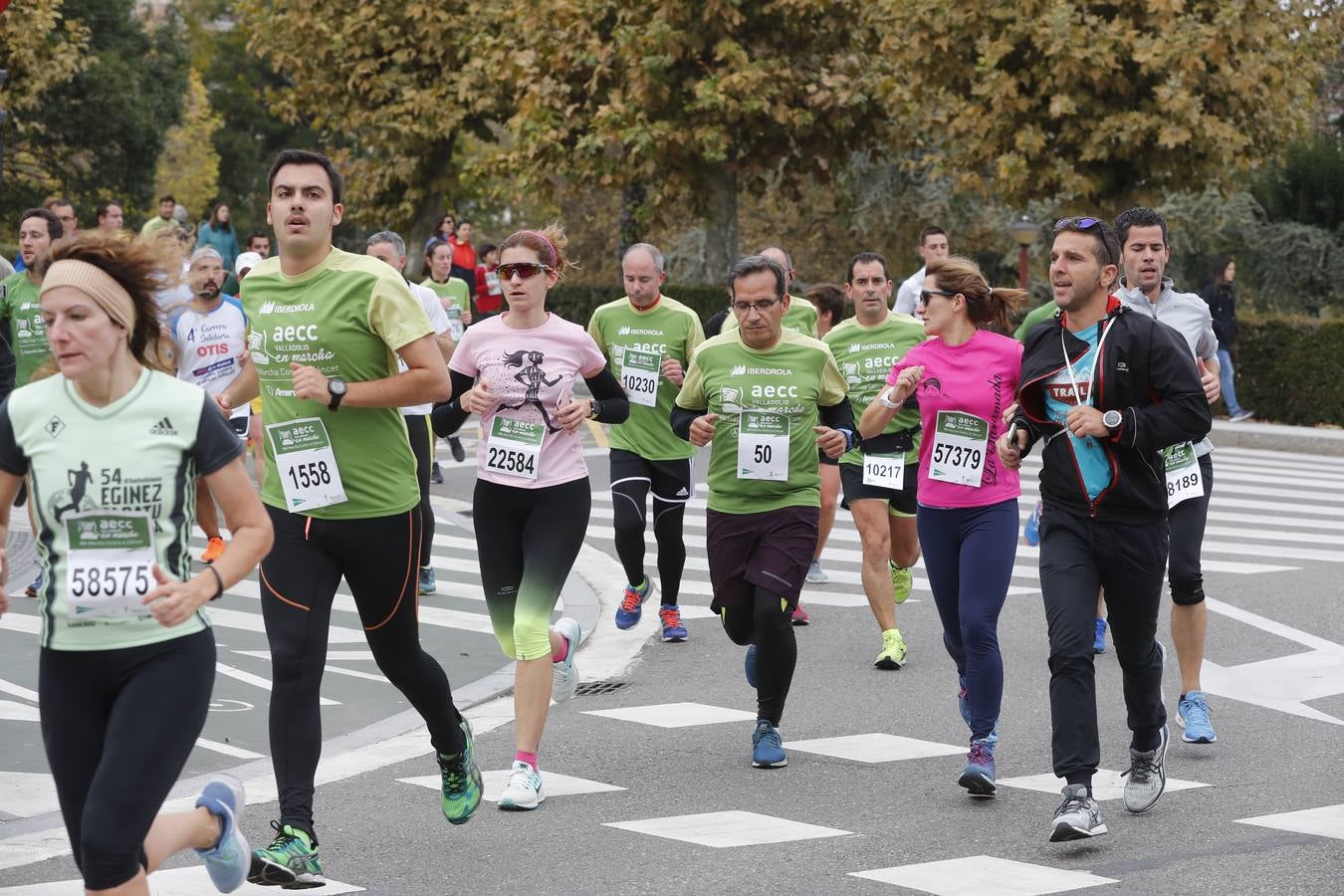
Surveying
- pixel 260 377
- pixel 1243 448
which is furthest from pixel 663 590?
pixel 1243 448

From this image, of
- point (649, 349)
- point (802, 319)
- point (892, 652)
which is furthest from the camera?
point (802, 319)

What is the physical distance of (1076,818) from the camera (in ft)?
20.3

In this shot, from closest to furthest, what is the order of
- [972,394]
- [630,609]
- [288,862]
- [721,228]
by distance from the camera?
1. [288,862]
2. [972,394]
3. [630,609]
4. [721,228]

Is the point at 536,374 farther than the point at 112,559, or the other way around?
the point at 536,374

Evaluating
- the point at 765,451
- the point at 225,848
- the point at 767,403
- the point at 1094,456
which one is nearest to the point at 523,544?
the point at 765,451

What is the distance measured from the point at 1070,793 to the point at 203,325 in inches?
290

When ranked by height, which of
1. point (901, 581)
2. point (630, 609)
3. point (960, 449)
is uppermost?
point (960, 449)

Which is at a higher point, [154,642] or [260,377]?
[260,377]

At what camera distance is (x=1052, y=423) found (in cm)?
663

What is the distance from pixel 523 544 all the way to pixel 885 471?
2.88 meters

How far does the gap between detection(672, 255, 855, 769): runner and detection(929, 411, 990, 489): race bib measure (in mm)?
492

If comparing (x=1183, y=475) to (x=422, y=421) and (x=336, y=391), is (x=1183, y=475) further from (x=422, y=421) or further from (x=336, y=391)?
(x=422, y=421)

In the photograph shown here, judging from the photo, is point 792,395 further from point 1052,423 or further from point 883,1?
point 883,1

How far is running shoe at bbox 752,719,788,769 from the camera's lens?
24.7 ft
